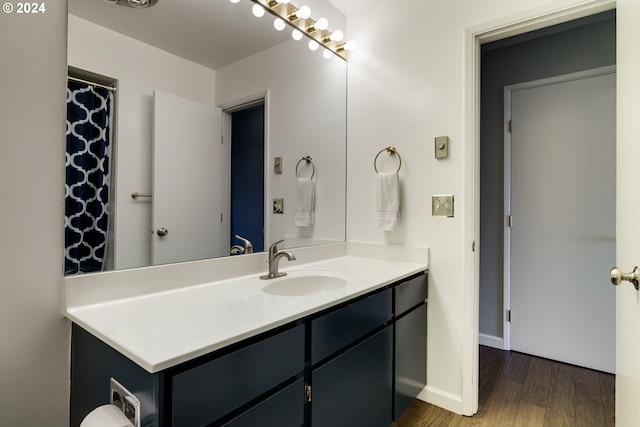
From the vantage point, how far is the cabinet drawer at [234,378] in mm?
708

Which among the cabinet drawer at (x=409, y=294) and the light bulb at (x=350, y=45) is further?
the light bulb at (x=350, y=45)

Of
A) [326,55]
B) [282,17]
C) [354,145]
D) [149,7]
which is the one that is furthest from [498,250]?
[149,7]

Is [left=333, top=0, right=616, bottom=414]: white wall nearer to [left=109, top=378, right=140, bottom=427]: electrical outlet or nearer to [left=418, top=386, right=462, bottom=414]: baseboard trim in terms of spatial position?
[left=418, top=386, right=462, bottom=414]: baseboard trim

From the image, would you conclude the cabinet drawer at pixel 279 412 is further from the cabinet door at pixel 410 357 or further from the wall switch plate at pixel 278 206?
the wall switch plate at pixel 278 206

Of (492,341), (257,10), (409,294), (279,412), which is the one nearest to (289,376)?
(279,412)

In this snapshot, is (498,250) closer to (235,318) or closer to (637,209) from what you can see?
(637,209)

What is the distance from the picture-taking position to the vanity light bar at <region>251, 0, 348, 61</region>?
1.67 meters

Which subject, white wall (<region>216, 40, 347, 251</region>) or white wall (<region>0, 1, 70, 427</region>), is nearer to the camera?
white wall (<region>0, 1, 70, 427</region>)

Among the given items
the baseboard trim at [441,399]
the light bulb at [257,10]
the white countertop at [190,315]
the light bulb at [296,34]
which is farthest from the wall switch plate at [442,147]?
the baseboard trim at [441,399]

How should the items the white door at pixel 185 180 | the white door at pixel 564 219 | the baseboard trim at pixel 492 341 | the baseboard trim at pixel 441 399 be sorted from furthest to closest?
the baseboard trim at pixel 492 341
the white door at pixel 564 219
the baseboard trim at pixel 441 399
the white door at pixel 185 180

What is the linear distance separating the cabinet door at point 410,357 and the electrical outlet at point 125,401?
105cm

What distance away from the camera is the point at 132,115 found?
1180 mm

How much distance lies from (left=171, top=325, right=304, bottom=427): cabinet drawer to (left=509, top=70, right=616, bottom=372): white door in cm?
206

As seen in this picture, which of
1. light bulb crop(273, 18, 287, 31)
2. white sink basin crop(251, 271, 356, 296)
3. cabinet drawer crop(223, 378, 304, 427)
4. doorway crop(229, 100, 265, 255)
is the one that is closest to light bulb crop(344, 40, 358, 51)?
light bulb crop(273, 18, 287, 31)
